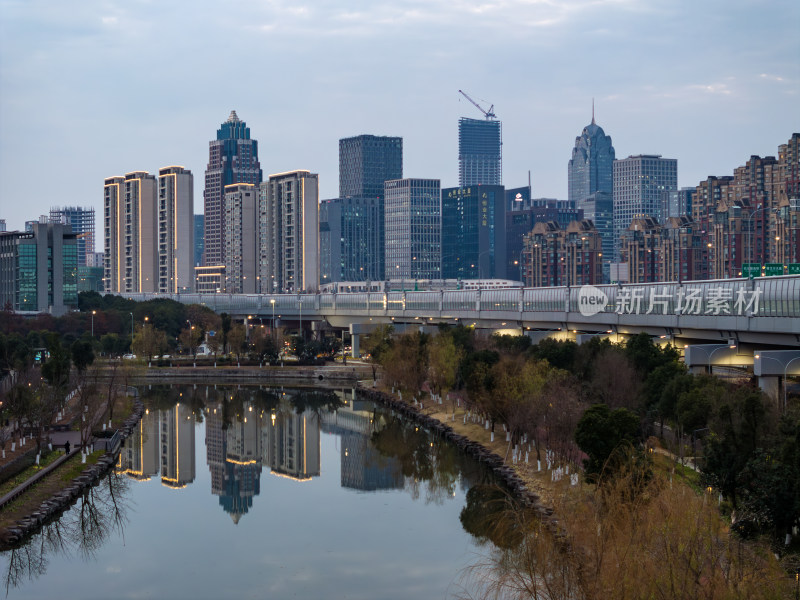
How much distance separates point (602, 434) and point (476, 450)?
19.2 meters

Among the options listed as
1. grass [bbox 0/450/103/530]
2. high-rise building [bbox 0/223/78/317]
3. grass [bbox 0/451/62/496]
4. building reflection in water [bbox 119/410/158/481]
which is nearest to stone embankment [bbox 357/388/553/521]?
building reflection in water [bbox 119/410/158/481]

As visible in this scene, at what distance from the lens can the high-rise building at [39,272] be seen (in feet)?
499

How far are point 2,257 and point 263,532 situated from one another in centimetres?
12908

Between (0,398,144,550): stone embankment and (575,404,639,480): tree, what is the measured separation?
20.9 m

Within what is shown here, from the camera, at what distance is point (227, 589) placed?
3434 centimetres

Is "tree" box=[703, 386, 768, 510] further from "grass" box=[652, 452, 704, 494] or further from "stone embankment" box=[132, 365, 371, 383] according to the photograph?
"stone embankment" box=[132, 365, 371, 383]

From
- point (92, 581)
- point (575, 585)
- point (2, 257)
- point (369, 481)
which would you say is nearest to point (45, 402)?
point (369, 481)

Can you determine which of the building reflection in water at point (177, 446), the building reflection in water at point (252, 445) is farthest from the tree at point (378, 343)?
the building reflection in water at point (177, 446)

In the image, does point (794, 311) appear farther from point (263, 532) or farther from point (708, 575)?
point (708, 575)

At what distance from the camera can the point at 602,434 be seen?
121 ft

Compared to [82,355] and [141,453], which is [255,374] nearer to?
[82,355]

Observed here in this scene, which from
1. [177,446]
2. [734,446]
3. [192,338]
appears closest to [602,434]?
[734,446]

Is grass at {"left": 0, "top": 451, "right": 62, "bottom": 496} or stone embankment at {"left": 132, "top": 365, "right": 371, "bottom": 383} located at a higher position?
stone embankment at {"left": 132, "top": 365, "right": 371, "bottom": 383}

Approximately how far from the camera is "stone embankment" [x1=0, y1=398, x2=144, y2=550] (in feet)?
123
